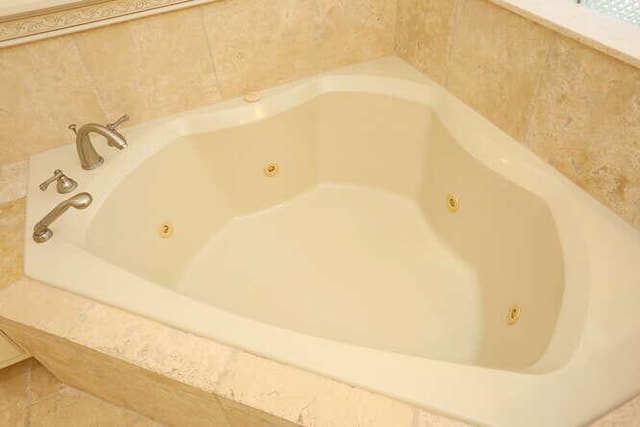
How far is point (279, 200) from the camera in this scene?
1.64 meters

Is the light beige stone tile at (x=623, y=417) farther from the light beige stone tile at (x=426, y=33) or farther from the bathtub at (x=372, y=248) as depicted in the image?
the light beige stone tile at (x=426, y=33)

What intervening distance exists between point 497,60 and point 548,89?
0.59 feet

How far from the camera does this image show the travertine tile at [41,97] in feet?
3.74

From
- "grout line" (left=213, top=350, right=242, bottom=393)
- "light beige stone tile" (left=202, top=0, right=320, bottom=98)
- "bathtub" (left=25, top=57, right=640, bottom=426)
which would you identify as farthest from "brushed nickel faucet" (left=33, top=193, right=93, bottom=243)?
"light beige stone tile" (left=202, top=0, right=320, bottom=98)

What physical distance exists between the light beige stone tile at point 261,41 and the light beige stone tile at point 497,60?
0.48 m

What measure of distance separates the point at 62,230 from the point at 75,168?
9.9 inches

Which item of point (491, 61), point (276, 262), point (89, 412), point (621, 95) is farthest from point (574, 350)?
point (89, 412)

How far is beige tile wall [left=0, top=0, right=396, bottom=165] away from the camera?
118 centimetres

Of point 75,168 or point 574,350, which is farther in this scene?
point 75,168

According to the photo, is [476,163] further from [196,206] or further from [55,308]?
[55,308]

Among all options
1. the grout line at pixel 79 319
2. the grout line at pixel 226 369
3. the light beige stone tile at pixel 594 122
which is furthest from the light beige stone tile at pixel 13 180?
the light beige stone tile at pixel 594 122

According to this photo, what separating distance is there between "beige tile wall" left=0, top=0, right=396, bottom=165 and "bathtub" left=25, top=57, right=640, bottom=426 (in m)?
0.07

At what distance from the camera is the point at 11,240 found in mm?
→ 1070

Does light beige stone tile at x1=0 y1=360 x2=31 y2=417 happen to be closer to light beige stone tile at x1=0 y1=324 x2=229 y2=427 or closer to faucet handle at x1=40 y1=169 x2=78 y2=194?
light beige stone tile at x1=0 y1=324 x2=229 y2=427
